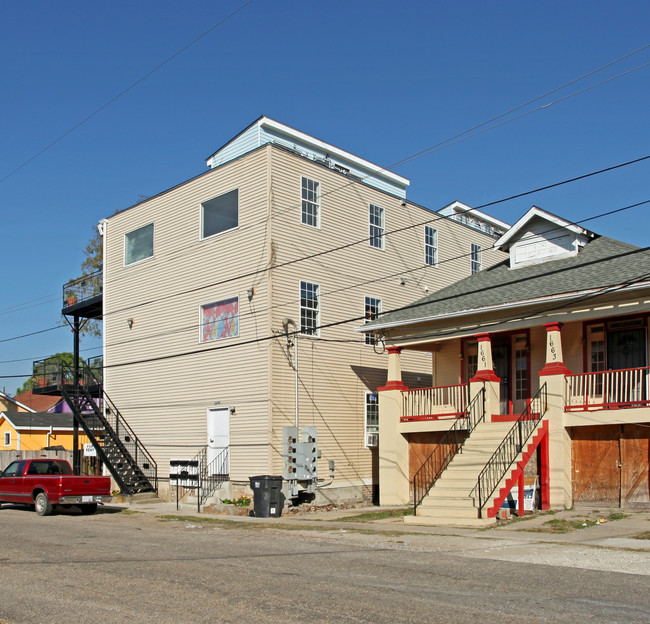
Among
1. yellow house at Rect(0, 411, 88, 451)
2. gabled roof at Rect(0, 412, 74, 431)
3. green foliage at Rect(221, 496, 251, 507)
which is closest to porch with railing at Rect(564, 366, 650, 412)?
green foliage at Rect(221, 496, 251, 507)

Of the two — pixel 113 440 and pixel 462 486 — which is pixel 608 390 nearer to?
pixel 462 486

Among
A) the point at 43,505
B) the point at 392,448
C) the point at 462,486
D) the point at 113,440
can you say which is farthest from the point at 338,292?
the point at 43,505

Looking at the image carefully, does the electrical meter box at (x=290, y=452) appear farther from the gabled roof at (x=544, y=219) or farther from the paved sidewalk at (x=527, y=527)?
the gabled roof at (x=544, y=219)

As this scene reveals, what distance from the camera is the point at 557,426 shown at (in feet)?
64.1

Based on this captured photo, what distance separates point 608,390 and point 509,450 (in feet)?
10.9

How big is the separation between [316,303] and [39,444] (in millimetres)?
30904

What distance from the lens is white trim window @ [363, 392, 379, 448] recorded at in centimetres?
2638

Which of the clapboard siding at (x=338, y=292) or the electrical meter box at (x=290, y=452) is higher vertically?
the clapboard siding at (x=338, y=292)

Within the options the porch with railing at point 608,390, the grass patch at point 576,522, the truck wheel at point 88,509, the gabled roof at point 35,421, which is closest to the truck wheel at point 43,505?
the truck wheel at point 88,509

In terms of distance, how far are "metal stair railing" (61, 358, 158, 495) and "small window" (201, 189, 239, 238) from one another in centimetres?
841

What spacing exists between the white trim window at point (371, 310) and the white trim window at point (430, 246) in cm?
365

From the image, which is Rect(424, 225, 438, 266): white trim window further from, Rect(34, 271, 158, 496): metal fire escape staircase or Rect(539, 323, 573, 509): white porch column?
Rect(34, 271, 158, 496): metal fire escape staircase

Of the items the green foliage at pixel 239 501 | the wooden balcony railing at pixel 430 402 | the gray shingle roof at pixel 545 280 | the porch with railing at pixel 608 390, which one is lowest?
the green foliage at pixel 239 501

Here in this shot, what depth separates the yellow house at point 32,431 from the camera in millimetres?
47344
